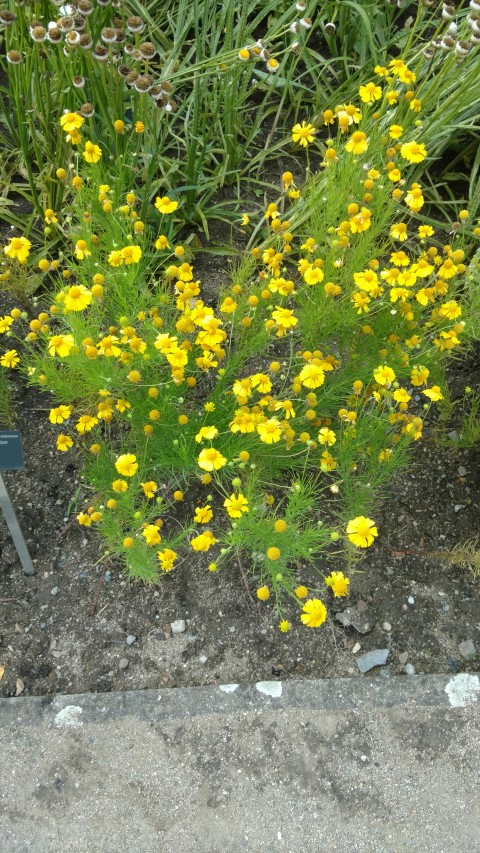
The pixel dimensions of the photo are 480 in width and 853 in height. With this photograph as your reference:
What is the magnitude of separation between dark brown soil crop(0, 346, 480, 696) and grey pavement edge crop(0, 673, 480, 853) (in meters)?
0.16

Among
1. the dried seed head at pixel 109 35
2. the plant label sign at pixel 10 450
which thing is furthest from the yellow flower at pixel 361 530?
the dried seed head at pixel 109 35

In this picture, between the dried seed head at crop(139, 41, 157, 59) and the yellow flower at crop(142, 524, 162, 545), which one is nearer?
the yellow flower at crop(142, 524, 162, 545)

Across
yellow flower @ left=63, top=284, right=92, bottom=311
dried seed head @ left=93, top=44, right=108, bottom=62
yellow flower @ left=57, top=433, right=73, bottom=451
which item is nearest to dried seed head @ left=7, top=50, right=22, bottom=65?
dried seed head @ left=93, top=44, right=108, bottom=62

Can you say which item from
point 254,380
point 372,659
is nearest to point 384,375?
point 254,380

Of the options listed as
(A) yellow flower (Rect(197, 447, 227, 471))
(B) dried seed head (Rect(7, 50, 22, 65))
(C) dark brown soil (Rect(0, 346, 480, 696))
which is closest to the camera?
(A) yellow flower (Rect(197, 447, 227, 471))

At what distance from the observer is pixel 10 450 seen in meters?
1.62

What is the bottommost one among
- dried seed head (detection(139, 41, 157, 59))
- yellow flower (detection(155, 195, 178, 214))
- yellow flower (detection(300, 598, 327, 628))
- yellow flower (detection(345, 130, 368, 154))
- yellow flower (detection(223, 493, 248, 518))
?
yellow flower (detection(300, 598, 327, 628))

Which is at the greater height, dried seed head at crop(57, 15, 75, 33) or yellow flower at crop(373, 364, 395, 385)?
dried seed head at crop(57, 15, 75, 33)

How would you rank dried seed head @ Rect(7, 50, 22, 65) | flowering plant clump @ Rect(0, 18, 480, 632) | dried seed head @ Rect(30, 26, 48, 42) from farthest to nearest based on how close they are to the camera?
dried seed head @ Rect(7, 50, 22, 65)
dried seed head @ Rect(30, 26, 48, 42)
flowering plant clump @ Rect(0, 18, 480, 632)

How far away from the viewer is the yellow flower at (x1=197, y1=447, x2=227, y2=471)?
Answer: 1.71 meters

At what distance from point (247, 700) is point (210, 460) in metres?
0.59

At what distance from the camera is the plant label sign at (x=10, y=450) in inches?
63.2

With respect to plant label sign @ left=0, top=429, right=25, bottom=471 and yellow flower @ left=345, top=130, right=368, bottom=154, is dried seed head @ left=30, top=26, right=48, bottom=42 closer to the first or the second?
yellow flower @ left=345, top=130, right=368, bottom=154

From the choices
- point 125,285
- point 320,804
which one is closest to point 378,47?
point 125,285
